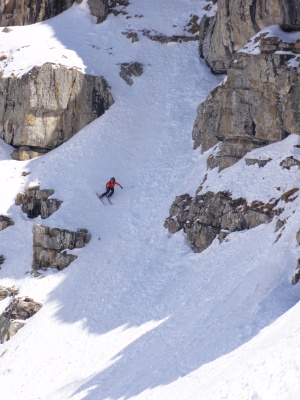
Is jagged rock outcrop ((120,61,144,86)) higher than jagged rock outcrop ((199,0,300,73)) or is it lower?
lower

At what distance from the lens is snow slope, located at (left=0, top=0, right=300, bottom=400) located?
29141mm

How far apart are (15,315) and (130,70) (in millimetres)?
17032

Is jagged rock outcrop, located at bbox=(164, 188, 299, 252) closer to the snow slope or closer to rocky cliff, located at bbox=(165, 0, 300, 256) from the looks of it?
rocky cliff, located at bbox=(165, 0, 300, 256)

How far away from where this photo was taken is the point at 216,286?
111ft

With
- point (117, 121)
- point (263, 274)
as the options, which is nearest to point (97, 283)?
point (263, 274)

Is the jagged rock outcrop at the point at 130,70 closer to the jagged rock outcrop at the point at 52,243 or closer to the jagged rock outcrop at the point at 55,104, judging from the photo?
the jagged rock outcrop at the point at 55,104

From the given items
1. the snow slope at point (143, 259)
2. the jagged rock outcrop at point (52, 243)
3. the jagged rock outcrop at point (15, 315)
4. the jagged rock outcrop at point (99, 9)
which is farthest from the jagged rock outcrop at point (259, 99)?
the jagged rock outcrop at point (99, 9)

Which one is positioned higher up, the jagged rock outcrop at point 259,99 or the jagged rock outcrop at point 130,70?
the jagged rock outcrop at point 259,99

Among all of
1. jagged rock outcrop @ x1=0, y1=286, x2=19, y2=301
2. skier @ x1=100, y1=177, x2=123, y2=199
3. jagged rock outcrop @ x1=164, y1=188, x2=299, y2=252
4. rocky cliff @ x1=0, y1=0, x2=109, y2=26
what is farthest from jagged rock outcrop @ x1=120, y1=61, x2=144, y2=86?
jagged rock outcrop @ x1=0, y1=286, x2=19, y2=301

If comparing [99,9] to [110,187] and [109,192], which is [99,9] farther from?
[110,187]

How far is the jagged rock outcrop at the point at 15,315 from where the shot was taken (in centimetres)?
3838

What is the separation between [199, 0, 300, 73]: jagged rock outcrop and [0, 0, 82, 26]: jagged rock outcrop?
10.3 meters

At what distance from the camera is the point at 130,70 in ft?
166

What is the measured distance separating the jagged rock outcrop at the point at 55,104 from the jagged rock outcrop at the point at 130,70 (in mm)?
1680
